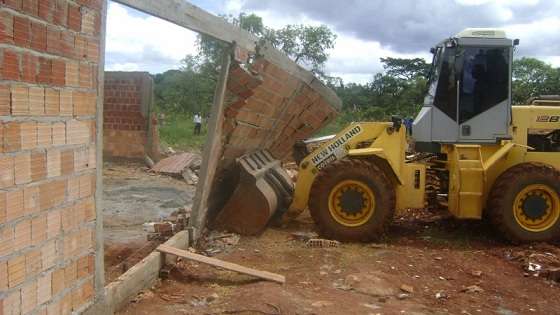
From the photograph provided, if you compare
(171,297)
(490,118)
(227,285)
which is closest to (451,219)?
(490,118)

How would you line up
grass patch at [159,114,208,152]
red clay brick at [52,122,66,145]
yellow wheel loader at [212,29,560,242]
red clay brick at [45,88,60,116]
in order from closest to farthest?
red clay brick at [45,88,60,116], red clay brick at [52,122,66,145], yellow wheel loader at [212,29,560,242], grass patch at [159,114,208,152]

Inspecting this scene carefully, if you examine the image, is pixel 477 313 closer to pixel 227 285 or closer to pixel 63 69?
pixel 227 285

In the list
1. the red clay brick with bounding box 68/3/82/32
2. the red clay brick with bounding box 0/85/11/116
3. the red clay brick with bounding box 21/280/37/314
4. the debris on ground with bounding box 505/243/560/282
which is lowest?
the debris on ground with bounding box 505/243/560/282

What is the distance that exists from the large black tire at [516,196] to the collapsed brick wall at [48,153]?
5.42 meters

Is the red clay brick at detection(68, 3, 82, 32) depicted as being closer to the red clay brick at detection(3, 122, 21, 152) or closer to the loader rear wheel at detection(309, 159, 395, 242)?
the red clay brick at detection(3, 122, 21, 152)

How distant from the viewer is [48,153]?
3.46 metres

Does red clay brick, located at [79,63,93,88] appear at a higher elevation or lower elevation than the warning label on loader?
higher

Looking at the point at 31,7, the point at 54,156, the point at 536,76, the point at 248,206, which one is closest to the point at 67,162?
the point at 54,156

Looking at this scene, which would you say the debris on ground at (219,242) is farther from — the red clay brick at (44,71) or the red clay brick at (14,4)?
the red clay brick at (14,4)

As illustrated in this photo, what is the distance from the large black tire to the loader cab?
599mm

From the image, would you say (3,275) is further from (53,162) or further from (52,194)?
(53,162)

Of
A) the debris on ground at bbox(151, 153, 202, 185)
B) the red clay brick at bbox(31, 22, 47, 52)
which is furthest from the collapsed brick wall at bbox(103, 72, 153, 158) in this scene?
the red clay brick at bbox(31, 22, 47, 52)

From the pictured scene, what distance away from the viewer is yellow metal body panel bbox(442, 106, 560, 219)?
7883 millimetres

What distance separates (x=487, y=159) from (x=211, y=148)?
3.69 meters
